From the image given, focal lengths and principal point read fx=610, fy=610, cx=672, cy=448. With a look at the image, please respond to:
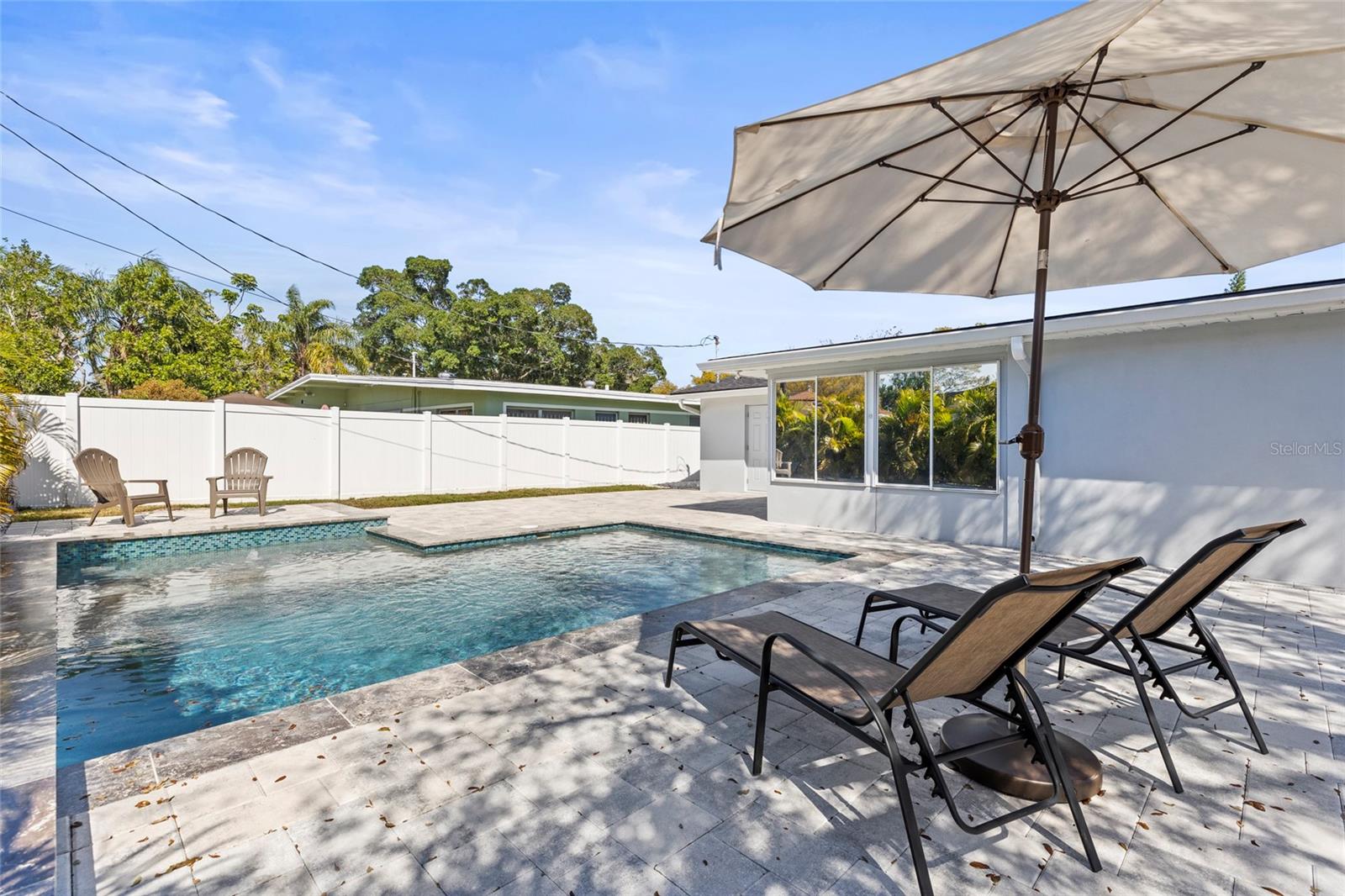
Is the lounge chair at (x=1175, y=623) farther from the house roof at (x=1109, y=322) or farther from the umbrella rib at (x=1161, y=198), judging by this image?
the house roof at (x=1109, y=322)

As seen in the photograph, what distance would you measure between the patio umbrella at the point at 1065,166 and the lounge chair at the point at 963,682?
36cm

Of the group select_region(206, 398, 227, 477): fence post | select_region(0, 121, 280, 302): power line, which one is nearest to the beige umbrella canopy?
select_region(206, 398, 227, 477): fence post

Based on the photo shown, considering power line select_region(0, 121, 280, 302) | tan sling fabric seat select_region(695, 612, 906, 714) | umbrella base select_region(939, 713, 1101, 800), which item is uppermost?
power line select_region(0, 121, 280, 302)

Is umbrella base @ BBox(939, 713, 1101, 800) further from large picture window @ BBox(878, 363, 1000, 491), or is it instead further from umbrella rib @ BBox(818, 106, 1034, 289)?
large picture window @ BBox(878, 363, 1000, 491)

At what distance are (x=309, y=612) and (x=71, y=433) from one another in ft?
29.1

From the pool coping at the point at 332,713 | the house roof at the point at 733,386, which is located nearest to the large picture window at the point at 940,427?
the pool coping at the point at 332,713

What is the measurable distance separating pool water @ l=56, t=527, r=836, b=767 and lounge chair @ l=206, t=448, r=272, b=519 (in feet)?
6.20

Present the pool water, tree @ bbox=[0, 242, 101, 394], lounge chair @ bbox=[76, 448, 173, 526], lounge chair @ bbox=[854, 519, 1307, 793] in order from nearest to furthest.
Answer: lounge chair @ bbox=[854, 519, 1307, 793] < the pool water < lounge chair @ bbox=[76, 448, 173, 526] < tree @ bbox=[0, 242, 101, 394]

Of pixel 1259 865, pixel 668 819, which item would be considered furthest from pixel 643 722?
pixel 1259 865

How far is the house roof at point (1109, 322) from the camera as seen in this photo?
558cm

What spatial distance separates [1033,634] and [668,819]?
1.46 m

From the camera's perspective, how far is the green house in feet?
57.3

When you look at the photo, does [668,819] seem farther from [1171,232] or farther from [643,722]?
[1171,232]

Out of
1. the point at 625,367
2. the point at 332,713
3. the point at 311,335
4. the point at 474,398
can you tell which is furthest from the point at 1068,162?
the point at 625,367
